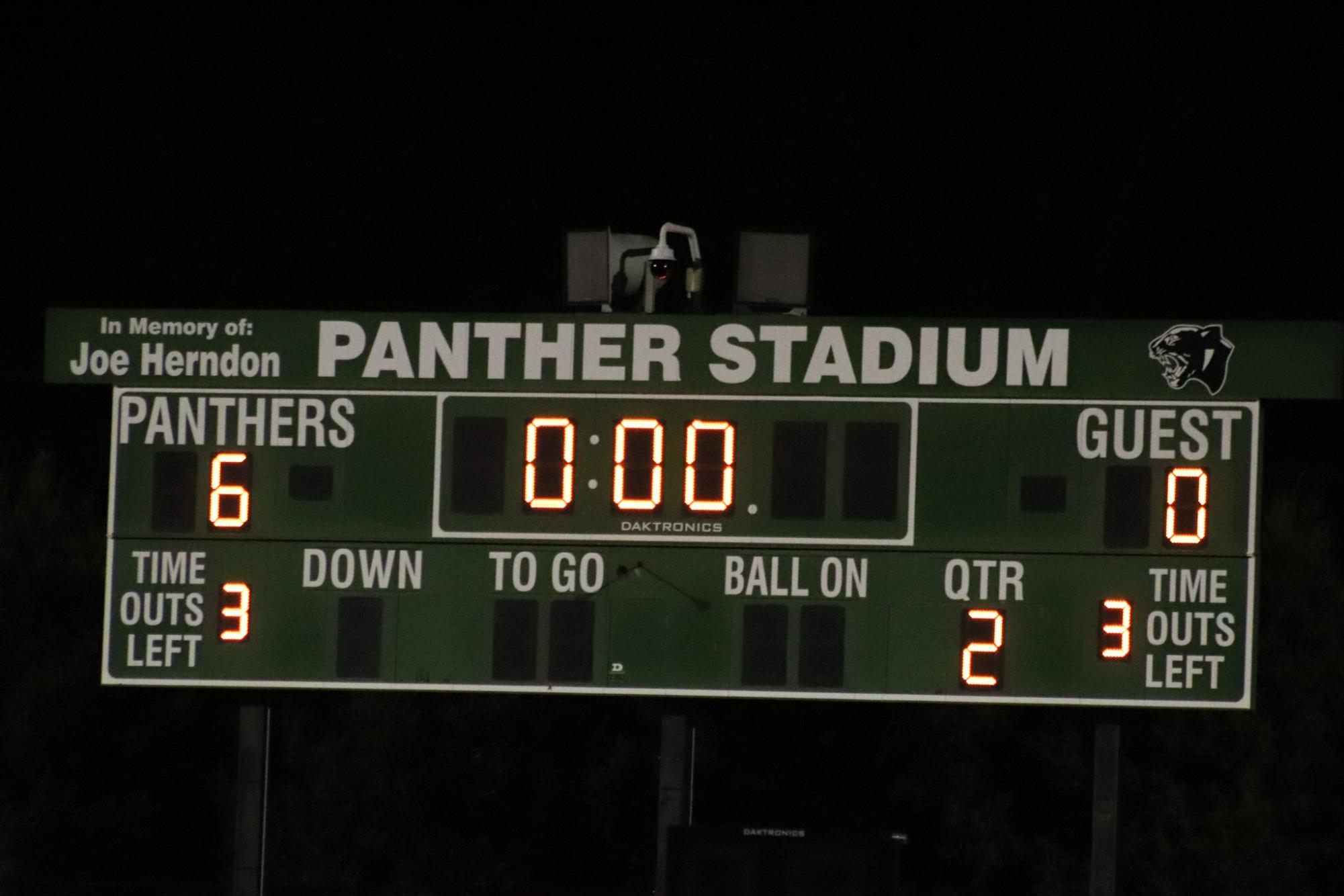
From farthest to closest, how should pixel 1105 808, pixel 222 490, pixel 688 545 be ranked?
1. pixel 1105 808
2. pixel 222 490
3. pixel 688 545

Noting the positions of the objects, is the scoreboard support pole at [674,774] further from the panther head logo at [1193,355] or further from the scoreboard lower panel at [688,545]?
the panther head logo at [1193,355]

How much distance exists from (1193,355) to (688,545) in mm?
2306

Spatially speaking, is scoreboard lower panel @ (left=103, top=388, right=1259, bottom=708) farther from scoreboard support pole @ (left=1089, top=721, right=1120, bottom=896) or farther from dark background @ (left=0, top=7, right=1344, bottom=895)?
dark background @ (left=0, top=7, right=1344, bottom=895)

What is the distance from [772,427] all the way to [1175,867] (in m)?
8.91

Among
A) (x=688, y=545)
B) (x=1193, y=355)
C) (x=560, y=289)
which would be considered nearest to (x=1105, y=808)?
(x=1193, y=355)

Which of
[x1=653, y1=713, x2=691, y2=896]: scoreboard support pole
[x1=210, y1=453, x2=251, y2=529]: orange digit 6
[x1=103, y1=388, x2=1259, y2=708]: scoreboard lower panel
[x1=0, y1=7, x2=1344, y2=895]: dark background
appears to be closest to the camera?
[x1=103, y1=388, x2=1259, y2=708]: scoreboard lower panel

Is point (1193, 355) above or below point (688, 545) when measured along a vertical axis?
above

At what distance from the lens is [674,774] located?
35.8 ft

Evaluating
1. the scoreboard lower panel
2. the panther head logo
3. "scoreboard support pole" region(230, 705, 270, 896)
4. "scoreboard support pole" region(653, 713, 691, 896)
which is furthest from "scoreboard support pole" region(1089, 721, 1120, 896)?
"scoreboard support pole" region(230, 705, 270, 896)

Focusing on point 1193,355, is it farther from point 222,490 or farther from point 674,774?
point 222,490

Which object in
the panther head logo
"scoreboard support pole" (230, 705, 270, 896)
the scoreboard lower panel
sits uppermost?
the panther head logo

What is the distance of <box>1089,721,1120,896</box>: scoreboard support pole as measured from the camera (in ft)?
33.9

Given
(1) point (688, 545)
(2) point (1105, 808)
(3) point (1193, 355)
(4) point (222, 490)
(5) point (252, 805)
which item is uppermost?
(3) point (1193, 355)

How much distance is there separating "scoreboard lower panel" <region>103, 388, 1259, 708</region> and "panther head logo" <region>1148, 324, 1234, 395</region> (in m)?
0.14
